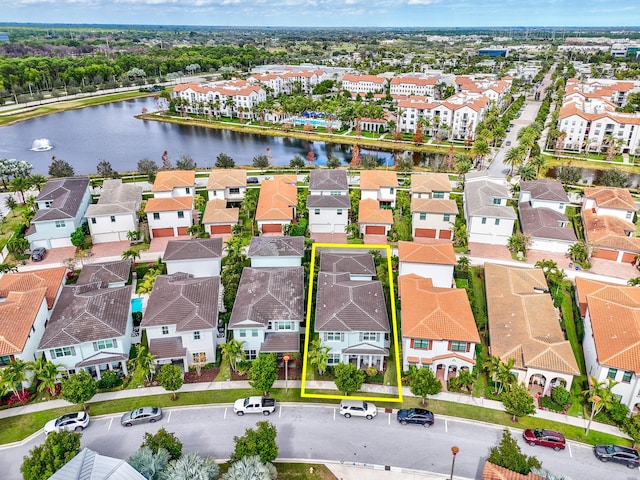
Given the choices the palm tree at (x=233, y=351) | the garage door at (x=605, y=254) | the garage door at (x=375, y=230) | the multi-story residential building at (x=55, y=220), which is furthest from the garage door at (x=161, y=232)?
the garage door at (x=605, y=254)

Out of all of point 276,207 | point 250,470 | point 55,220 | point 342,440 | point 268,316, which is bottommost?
point 342,440

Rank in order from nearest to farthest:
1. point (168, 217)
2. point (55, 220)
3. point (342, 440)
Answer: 1. point (342, 440)
2. point (55, 220)
3. point (168, 217)

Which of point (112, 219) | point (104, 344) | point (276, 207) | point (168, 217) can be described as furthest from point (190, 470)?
point (112, 219)

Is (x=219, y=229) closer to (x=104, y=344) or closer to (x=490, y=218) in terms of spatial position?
(x=104, y=344)

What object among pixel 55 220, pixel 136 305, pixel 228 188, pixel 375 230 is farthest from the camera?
pixel 228 188

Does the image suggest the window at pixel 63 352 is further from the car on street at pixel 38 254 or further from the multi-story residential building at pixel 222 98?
the multi-story residential building at pixel 222 98

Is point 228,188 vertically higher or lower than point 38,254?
higher

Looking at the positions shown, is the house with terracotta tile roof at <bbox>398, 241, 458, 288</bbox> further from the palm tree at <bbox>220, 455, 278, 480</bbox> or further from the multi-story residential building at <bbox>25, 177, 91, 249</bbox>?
the multi-story residential building at <bbox>25, 177, 91, 249</bbox>
